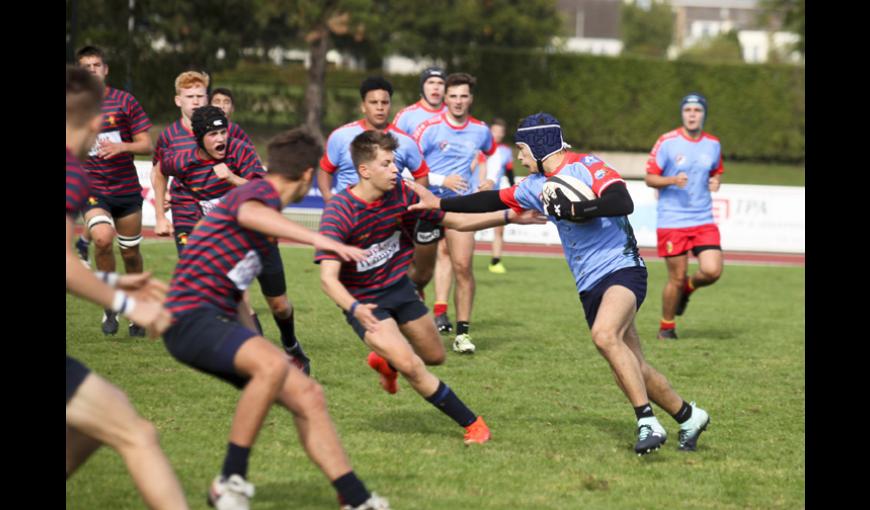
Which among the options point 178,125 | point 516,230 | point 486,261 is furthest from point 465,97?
point 516,230

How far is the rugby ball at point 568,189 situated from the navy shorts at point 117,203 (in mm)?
4831

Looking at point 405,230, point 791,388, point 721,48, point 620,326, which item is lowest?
point 791,388

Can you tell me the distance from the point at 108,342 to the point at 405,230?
4.25 metres

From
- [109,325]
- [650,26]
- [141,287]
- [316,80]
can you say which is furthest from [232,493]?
[650,26]

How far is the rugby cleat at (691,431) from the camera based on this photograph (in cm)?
760

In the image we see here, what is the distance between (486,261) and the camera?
20.6m

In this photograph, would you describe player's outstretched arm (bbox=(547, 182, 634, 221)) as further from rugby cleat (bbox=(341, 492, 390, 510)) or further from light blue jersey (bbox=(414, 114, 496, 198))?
light blue jersey (bbox=(414, 114, 496, 198))

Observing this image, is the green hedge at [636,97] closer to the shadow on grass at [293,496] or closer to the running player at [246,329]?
the shadow on grass at [293,496]

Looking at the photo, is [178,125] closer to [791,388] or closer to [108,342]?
[108,342]

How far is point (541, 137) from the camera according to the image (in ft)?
25.1

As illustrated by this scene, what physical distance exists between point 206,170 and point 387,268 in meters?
2.79

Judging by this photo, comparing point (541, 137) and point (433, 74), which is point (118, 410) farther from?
point (433, 74)

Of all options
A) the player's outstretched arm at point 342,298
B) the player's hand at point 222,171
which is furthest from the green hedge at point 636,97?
the player's outstretched arm at point 342,298

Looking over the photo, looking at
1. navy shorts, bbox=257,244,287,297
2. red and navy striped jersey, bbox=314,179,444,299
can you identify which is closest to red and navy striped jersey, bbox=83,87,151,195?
navy shorts, bbox=257,244,287,297
